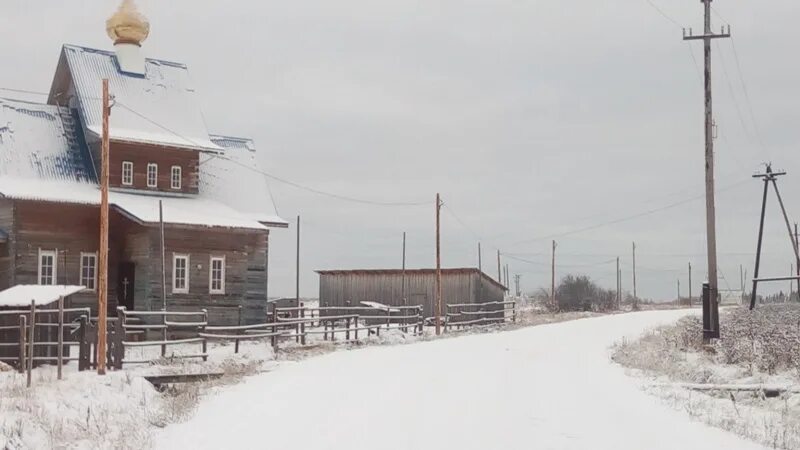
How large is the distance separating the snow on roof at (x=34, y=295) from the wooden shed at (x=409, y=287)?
92.0ft

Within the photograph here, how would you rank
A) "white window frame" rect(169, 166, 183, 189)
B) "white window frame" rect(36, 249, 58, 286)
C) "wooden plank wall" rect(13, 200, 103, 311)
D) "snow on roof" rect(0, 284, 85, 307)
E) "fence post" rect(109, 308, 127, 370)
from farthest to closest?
1. "white window frame" rect(169, 166, 183, 189)
2. "white window frame" rect(36, 249, 58, 286)
3. "wooden plank wall" rect(13, 200, 103, 311)
4. "fence post" rect(109, 308, 127, 370)
5. "snow on roof" rect(0, 284, 85, 307)

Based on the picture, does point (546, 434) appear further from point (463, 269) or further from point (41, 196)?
point (463, 269)

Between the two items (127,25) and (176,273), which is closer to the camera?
(176,273)

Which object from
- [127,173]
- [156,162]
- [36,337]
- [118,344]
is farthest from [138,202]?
[118,344]

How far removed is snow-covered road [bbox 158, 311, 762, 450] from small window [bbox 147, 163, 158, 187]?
15.6m

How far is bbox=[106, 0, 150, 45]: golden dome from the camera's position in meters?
35.5

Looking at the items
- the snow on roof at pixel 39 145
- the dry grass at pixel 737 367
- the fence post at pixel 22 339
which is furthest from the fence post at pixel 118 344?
the snow on roof at pixel 39 145

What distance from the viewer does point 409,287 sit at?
47.3m

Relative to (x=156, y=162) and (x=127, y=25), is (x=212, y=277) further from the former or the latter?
(x=127, y=25)

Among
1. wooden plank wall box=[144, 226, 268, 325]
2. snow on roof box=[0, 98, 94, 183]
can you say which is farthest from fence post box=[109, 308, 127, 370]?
snow on roof box=[0, 98, 94, 183]

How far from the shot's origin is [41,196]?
92.8ft

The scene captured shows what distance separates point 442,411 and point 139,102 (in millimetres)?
26408

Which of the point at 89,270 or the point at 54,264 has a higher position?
the point at 54,264

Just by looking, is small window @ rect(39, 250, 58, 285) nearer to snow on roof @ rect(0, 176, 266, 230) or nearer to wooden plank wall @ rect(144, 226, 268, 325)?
snow on roof @ rect(0, 176, 266, 230)
